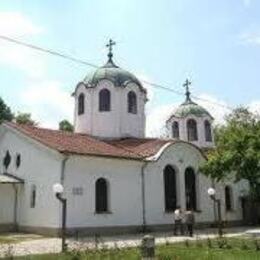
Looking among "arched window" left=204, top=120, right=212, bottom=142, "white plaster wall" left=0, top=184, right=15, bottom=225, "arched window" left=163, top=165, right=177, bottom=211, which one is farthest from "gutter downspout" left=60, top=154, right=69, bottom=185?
"arched window" left=204, top=120, right=212, bottom=142

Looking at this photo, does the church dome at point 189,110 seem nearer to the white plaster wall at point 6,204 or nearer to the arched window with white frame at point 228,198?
the arched window with white frame at point 228,198

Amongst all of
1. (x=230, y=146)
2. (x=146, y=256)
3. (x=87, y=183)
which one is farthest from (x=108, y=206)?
(x=146, y=256)

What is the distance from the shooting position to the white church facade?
78.9 ft

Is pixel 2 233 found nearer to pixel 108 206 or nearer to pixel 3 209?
pixel 3 209

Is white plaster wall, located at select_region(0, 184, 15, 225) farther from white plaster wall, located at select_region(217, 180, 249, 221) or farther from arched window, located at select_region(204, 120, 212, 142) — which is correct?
arched window, located at select_region(204, 120, 212, 142)

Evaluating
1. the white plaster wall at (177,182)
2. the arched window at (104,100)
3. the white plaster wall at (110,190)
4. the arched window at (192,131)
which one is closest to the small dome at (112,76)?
the arched window at (104,100)

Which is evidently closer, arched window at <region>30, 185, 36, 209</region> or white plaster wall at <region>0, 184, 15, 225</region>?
arched window at <region>30, 185, 36, 209</region>

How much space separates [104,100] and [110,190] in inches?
307

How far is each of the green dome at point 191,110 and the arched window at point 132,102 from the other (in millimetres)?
6001

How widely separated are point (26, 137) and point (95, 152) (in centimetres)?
406

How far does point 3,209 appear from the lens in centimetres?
2566

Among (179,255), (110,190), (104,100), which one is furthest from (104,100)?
(179,255)

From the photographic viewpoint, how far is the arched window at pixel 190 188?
2911 cm

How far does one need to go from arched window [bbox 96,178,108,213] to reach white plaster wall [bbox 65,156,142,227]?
26cm
